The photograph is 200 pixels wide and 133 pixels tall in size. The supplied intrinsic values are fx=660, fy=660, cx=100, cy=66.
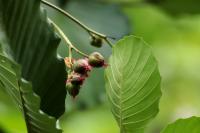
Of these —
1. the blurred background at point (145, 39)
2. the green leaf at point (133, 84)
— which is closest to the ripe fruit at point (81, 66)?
the green leaf at point (133, 84)

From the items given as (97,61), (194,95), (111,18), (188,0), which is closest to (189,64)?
(194,95)

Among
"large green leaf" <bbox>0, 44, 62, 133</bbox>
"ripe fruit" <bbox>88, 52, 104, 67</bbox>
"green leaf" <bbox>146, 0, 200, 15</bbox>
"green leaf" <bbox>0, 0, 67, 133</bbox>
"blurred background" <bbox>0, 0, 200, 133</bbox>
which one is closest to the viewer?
"large green leaf" <bbox>0, 44, 62, 133</bbox>

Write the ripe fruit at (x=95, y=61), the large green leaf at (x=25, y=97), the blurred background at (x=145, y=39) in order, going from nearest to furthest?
the large green leaf at (x=25, y=97), the ripe fruit at (x=95, y=61), the blurred background at (x=145, y=39)

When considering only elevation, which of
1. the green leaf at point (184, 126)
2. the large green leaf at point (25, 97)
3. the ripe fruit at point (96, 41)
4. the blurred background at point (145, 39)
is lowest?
the blurred background at point (145, 39)

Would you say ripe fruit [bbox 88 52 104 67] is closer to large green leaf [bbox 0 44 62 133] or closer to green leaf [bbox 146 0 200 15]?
large green leaf [bbox 0 44 62 133]

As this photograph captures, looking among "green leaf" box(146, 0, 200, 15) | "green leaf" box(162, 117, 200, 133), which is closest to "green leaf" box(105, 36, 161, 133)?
"green leaf" box(162, 117, 200, 133)

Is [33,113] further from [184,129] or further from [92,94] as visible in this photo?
[92,94]

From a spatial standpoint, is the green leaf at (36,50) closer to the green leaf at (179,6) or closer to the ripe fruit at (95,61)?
the ripe fruit at (95,61)
